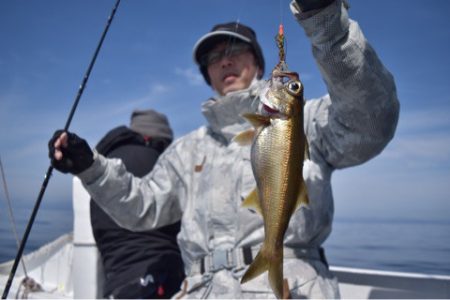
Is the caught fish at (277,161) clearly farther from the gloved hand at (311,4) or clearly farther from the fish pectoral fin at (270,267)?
the gloved hand at (311,4)

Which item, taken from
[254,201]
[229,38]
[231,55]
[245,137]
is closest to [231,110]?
[231,55]

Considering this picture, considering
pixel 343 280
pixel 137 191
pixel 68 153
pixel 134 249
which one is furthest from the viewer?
pixel 343 280

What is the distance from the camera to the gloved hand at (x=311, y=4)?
2.36 meters

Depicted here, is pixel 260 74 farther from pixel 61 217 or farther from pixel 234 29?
pixel 61 217

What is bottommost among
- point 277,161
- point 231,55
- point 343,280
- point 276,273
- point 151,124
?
point 343,280

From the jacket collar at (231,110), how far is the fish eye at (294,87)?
55.2 inches

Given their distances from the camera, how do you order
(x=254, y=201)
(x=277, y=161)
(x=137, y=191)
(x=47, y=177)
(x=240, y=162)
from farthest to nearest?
(x=137, y=191) → (x=47, y=177) → (x=240, y=162) → (x=254, y=201) → (x=277, y=161)

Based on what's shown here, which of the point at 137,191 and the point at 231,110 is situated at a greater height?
the point at 231,110

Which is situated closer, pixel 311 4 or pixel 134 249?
pixel 311 4

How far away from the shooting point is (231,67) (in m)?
3.95

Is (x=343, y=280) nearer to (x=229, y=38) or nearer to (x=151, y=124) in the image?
(x=151, y=124)

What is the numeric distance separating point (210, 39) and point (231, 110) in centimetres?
79

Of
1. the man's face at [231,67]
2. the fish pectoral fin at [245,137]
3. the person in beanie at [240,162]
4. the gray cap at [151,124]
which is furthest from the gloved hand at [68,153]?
the fish pectoral fin at [245,137]

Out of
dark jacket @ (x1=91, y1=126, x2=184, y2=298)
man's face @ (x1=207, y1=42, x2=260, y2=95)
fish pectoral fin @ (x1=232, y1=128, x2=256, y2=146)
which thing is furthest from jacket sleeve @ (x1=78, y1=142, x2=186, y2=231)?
fish pectoral fin @ (x1=232, y1=128, x2=256, y2=146)
